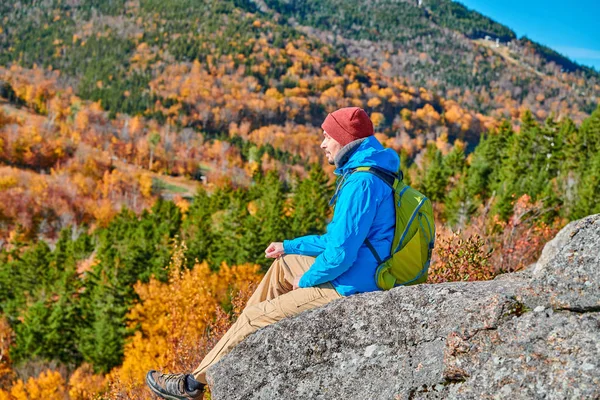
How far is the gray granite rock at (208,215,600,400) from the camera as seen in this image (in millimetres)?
3459

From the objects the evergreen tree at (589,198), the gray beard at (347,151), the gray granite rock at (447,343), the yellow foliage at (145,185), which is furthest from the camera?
the yellow foliage at (145,185)

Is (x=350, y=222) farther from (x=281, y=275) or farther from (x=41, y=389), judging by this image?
(x=41, y=389)

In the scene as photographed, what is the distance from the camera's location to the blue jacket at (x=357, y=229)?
4461 millimetres

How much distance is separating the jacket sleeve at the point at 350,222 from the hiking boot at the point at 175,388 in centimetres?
183

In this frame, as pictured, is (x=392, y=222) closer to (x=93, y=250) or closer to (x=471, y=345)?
(x=471, y=345)

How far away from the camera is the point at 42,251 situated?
57125 millimetres

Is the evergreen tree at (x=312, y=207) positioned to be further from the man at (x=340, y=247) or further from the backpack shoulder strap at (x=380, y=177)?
the backpack shoulder strap at (x=380, y=177)

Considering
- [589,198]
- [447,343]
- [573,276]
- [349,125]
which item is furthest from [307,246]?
[589,198]

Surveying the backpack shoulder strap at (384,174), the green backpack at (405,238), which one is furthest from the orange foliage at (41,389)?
the backpack shoulder strap at (384,174)

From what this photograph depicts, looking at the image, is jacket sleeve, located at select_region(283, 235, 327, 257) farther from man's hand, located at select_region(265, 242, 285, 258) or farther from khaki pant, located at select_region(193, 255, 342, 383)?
khaki pant, located at select_region(193, 255, 342, 383)

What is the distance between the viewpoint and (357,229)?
14.6ft

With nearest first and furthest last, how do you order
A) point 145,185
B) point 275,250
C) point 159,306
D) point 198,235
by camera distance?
point 275,250 < point 159,306 < point 198,235 < point 145,185

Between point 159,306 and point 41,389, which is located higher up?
point 159,306

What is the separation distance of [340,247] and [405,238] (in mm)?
749
